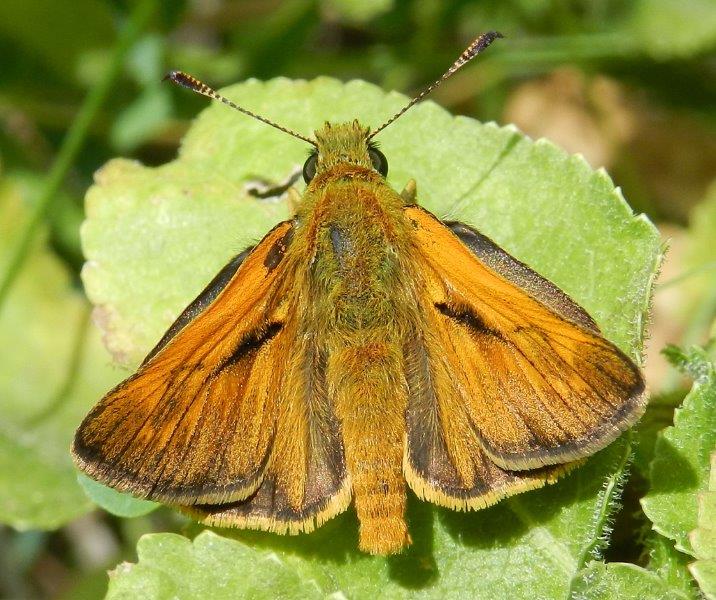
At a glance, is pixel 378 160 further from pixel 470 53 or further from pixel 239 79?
pixel 239 79

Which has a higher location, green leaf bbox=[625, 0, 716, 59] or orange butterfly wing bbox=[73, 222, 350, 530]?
green leaf bbox=[625, 0, 716, 59]

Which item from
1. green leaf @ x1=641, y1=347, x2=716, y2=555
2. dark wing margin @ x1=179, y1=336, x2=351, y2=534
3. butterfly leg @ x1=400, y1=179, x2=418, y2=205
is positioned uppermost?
butterfly leg @ x1=400, y1=179, x2=418, y2=205

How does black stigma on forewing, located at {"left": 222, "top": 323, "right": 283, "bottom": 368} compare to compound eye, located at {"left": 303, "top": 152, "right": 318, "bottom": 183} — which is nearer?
black stigma on forewing, located at {"left": 222, "top": 323, "right": 283, "bottom": 368}

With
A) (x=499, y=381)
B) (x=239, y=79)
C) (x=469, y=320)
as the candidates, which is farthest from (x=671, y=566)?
(x=239, y=79)

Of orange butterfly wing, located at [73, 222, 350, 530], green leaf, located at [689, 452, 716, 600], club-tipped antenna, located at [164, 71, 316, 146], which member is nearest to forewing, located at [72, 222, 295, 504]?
orange butterfly wing, located at [73, 222, 350, 530]

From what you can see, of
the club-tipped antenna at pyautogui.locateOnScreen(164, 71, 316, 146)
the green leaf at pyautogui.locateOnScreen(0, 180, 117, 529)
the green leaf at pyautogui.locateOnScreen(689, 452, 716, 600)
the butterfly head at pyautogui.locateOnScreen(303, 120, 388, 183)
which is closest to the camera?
the green leaf at pyautogui.locateOnScreen(689, 452, 716, 600)

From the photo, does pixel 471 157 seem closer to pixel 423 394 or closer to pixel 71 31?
pixel 423 394

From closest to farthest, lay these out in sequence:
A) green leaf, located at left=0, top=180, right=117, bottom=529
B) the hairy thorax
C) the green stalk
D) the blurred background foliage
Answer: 1. the hairy thorax
2. green leaf, located at left=0, top=180, right=117, bottom=529
3. the green stalk
4. the blurred background foliage

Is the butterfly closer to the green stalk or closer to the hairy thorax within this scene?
the hairy thorax
